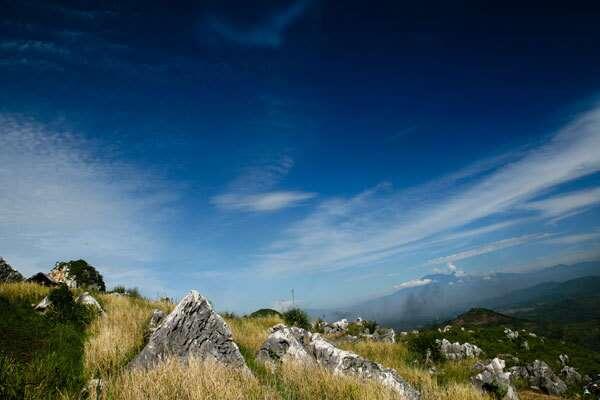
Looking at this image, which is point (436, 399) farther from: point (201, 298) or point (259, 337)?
point (259, 337)

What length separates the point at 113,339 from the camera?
11555mm

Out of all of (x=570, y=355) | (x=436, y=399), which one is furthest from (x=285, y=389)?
(x=570, y=355)

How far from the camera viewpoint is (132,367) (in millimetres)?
9383

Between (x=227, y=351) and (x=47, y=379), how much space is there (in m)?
4.89

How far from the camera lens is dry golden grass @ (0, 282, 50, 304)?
15.6 metres

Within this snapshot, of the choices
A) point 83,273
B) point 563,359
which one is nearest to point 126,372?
point 83,273

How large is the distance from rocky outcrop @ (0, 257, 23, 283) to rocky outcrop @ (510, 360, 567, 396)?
24.9 meters

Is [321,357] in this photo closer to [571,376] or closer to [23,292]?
[23,292]

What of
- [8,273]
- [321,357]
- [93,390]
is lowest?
[321,357]

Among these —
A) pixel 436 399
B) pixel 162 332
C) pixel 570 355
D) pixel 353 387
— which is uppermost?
pixel 162 332

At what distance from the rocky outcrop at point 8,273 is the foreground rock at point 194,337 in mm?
14422

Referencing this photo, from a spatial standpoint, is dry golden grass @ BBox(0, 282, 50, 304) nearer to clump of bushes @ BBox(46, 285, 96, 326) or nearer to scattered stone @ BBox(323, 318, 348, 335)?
clump of bushes @ BBox(46, 285, 96, 326)

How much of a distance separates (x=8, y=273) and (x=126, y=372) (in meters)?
17.8

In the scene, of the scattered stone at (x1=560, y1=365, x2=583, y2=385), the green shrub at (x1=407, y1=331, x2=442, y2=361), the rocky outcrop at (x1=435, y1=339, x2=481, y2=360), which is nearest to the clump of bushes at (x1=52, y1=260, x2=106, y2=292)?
the green shrub at (x1=407, y1=331, x2=442, y2=361)
